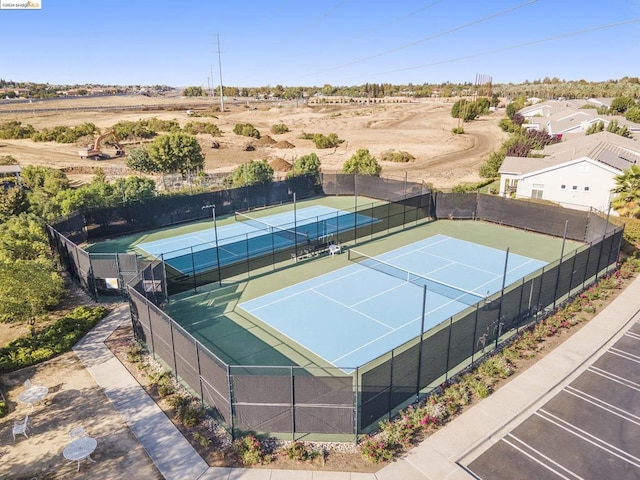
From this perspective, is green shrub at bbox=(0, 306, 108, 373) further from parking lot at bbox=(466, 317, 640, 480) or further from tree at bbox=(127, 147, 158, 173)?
tree at bbox=(127, 147, 158, 173)

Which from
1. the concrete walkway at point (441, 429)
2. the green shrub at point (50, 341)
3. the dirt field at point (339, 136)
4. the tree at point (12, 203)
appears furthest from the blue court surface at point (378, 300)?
the tree at point (12, 203)

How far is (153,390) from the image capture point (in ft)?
45.2

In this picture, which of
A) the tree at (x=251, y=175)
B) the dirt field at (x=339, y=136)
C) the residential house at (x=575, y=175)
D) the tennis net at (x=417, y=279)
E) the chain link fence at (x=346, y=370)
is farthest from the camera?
the dirt field at (x=339, y=136)

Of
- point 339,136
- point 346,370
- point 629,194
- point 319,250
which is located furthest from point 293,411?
point 339,136

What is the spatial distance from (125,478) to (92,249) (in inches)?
756

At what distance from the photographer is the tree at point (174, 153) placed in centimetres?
4100

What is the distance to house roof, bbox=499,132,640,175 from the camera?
32062 mm

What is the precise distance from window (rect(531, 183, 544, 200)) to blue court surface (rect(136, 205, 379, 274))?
1441cm

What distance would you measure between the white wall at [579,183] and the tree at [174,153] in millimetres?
29110

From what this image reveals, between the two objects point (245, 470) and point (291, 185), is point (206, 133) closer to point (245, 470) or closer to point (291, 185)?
point (291, 185)

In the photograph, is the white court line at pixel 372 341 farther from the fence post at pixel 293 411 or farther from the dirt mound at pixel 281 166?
the dirt mound at pixel 281 166

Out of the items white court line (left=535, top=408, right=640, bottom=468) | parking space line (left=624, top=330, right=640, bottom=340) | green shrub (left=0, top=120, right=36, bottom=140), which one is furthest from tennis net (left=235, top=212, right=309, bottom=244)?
green shrub (left=0, top=120, right=36, bottom=140)

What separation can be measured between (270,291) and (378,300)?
502 centimetres

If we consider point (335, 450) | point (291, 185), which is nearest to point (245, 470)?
point (335, 450)
